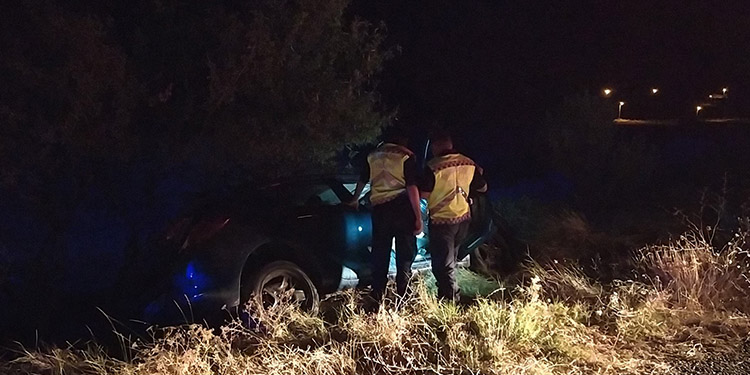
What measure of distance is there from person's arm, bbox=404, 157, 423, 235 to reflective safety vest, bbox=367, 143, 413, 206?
42mm

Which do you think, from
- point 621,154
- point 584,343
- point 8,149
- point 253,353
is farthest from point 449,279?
point 621,154

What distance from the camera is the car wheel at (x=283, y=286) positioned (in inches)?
248

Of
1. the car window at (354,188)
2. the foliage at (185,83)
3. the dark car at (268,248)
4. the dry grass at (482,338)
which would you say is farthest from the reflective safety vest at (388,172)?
the foliage at (185,83)

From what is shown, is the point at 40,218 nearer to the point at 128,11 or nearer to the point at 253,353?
the point at 128,11

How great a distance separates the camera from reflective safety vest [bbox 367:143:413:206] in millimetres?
6527

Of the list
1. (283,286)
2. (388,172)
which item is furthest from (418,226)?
(283,286)

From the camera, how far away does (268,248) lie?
21.6 ft

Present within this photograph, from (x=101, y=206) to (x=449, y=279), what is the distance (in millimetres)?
4415

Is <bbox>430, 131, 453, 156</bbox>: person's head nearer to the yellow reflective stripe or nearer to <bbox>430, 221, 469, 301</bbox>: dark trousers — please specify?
the yellow reflective stripe

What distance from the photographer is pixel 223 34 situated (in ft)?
25.8

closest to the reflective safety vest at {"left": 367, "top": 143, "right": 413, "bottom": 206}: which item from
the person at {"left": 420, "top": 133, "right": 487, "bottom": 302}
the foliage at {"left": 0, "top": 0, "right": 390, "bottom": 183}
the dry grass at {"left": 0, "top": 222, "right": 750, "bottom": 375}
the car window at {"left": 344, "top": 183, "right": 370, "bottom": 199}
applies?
the person at {"left": 420, "top": 133, "right": 487, "bottom": 302}

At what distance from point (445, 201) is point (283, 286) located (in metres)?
1.49

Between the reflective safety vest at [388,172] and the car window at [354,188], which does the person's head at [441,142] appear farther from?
the car window at [354,188]

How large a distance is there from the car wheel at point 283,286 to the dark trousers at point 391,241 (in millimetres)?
565
